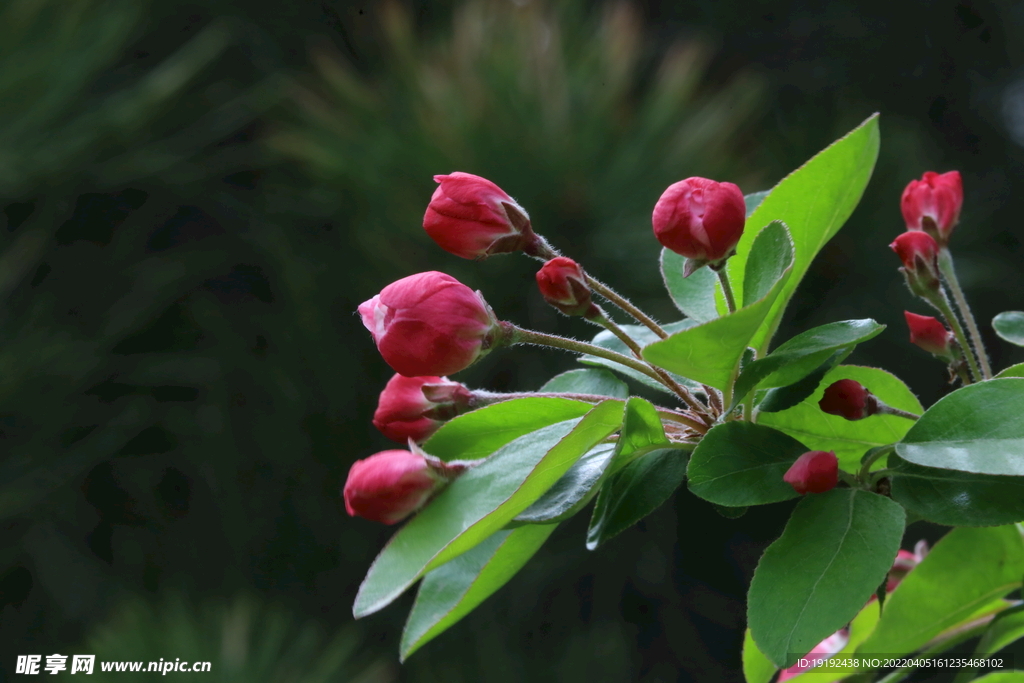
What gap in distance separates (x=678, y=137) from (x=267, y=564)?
888 millimetres

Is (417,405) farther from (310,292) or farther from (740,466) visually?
(310,292)

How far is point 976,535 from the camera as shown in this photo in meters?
0.33

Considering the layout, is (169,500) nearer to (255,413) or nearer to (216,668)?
(255,413)

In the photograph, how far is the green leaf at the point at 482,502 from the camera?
203 millimetres

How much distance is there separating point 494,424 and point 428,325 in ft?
0.13

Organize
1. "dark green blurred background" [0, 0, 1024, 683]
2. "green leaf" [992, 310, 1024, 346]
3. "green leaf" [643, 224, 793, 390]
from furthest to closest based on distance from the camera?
"dark green blurred background" [0, 0, 1024, 683]
"green leaf" [992, 310, 1024, 346]
"green leaf" [643, 224, 793, 390]

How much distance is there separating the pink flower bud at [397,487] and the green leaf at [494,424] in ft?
0.04

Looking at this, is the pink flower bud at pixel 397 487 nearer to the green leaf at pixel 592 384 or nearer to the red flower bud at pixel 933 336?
the green leaf at pixel 592 384

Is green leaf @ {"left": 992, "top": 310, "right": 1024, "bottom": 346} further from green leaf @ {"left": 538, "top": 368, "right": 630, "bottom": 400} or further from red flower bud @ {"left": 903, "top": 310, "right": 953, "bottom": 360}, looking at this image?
green leaf @ {"left": 538, "top": 368, "right": 630, "bottom": 400}

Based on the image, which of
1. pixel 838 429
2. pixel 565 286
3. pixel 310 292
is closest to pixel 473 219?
pixel 565 286

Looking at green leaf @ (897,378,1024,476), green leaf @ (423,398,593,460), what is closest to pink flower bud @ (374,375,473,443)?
green leaf @ (423,398,593,460)

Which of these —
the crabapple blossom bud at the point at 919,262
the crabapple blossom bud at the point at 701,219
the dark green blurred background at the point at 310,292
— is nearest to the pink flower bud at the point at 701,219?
the crabapple blossom bud at the point at 701,219

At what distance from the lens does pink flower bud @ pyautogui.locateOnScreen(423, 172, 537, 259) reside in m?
0.27

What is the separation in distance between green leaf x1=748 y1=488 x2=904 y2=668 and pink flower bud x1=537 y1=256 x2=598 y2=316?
3.4 inches
